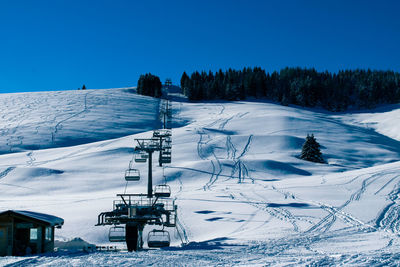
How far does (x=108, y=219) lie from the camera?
61.1 ft

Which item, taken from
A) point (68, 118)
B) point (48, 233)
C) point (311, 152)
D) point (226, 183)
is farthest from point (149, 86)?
point (48, 233)

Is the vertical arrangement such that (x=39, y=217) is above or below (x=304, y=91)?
below

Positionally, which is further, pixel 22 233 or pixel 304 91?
pixel 304 91

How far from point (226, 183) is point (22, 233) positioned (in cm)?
2054

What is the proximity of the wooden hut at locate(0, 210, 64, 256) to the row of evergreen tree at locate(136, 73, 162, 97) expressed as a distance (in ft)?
289

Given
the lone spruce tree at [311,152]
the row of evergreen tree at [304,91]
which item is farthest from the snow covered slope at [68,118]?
the lone spruce tree at [311,152]

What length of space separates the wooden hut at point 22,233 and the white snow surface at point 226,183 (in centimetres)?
251

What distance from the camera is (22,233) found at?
15438 mm

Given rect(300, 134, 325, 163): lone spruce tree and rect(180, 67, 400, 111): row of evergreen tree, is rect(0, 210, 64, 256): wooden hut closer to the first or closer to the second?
rect(300, 134, 325, 163): lone spruce tree

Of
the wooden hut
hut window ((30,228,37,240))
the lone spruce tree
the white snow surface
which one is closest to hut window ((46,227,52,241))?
the wooden hut

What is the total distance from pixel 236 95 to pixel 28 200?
7473cm

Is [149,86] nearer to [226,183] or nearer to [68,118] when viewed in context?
[68,118]

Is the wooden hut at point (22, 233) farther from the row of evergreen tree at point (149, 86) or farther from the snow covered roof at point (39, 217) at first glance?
the row of evergreen tree at point (149, 86)

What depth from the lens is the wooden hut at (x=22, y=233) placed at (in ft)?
49.3
